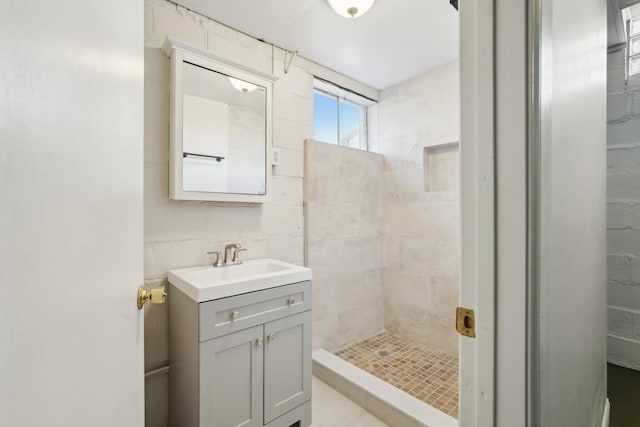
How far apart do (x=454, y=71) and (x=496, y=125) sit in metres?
2.18

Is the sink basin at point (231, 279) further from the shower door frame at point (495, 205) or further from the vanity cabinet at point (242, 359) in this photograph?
the shower door frame at point (495, 205)

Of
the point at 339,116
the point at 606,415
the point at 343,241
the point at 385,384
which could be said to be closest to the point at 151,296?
the point at 385,384

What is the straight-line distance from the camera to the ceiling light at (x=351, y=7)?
164 cm

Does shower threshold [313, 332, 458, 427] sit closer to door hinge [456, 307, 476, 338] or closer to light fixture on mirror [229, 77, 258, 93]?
door hinge [456, 307, 476, 338]

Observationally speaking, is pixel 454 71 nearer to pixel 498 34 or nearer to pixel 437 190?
pixel 437 190

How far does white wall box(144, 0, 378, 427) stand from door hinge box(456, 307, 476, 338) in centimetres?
156

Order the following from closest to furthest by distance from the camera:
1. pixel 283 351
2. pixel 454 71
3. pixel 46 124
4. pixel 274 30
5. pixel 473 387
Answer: pixel 46 124
pixel 473 387
pixel 283 351
pixel 274 30
pixel 454 71

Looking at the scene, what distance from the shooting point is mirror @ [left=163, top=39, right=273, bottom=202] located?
5.50 ft

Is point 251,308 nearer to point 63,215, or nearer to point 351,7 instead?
point 63,215

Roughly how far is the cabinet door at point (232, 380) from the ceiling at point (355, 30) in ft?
6.11

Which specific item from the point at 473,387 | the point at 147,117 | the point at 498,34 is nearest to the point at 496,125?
the point at 498,34

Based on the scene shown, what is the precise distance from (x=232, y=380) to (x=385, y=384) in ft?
3.22

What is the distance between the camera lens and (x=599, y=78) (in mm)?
1261

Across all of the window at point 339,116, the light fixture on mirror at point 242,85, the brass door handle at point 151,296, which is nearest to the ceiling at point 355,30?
the window at point 339,116
